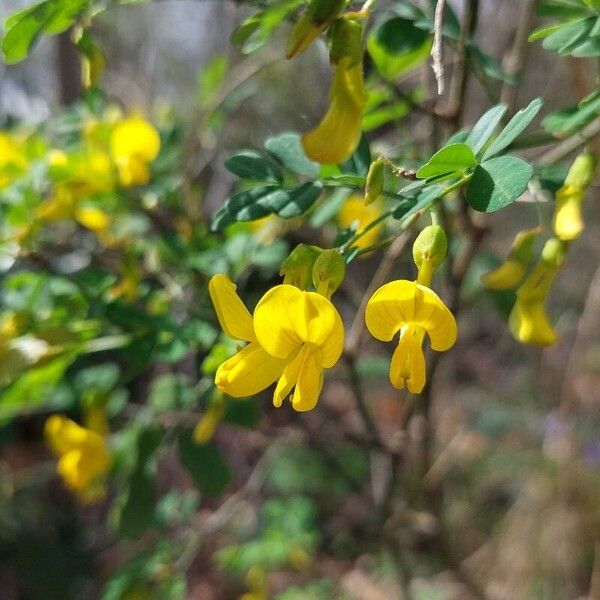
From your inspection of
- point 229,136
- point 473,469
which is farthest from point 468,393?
point 229,136

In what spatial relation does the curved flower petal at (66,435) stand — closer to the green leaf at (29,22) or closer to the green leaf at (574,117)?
the green leaf at (29,22)

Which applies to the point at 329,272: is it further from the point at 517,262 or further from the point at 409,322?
the point at 517,262

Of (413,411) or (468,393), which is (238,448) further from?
(413,411)

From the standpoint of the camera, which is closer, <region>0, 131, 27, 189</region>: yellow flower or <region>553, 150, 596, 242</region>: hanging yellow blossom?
<region>553, 150, 596, 242</region>: hanging yellow blossom

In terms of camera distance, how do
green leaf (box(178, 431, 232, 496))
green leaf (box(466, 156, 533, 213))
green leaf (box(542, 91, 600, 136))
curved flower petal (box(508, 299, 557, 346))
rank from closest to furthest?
green leaf (box(466, 156, 533, 213)) < green leaf (box(542, 91, 600, 136)) < curved flower petal (box(508, 299, 557, 346)) < green leaf (box(178, 431, 232, 496))

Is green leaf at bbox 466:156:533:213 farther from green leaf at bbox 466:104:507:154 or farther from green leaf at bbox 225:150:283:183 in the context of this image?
green leaf at bbox 225:150:283:183

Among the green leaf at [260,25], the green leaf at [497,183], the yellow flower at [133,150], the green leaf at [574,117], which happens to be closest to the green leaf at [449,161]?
the green leaf at [497,183]

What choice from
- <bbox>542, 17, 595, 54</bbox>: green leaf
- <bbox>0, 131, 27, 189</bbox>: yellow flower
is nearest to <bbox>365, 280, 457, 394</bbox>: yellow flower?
<bbox>542, 17, 595, 54</bbox>: green leaf
